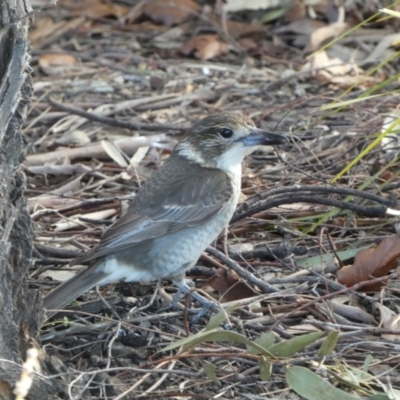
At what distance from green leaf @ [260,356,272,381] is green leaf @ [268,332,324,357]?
112mm

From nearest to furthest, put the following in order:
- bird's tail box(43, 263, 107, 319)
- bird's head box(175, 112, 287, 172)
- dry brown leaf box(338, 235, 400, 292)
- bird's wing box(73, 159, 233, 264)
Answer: bird's tail box(43, 263, 107, 319), dry brown leaf box(338, 235, 400, 292), bird's wing box(73, 159, 233, 264), bird's head box(175, 112, 287, 172)

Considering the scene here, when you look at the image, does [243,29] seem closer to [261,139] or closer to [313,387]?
[261,139]

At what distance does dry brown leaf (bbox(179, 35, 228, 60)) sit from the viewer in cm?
902

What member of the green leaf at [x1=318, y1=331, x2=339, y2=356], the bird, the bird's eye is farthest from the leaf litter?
the bird's eye

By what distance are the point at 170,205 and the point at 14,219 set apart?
1.54 meters

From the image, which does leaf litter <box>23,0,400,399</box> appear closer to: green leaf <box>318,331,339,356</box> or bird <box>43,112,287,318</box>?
green leaf <box>318,331,339,356</box>

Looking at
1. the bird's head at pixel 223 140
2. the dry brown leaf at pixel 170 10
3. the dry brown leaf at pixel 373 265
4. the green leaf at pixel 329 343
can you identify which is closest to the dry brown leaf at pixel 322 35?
the dry brown leaf at pixel 170 10

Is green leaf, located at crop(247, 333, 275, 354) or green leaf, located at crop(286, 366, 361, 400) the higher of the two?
green leaf, located at crop(247, 333, 275, 354)

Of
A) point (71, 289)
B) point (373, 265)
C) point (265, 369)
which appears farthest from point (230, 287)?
point (265, 369)

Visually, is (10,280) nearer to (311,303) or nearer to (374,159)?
(311,303)

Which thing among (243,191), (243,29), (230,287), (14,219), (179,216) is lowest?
(243,29)

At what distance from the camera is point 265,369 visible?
3.97 meters

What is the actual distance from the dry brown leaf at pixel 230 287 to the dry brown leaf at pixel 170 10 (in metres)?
4.87

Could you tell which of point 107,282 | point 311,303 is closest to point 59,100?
point 107,282
